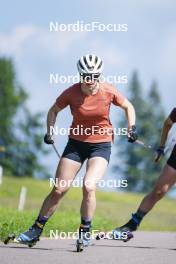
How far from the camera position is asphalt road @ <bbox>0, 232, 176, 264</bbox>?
31.1 feet

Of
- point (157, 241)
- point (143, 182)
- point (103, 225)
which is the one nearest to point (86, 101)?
point (157, 241)

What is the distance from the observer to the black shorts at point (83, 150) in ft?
35.5

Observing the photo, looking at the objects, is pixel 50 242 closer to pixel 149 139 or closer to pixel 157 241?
pixel 157 241

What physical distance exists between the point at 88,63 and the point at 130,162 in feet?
316

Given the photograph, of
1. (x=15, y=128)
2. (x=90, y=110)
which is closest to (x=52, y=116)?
(x=90, y=110)

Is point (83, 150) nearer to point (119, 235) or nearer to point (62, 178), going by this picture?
point (62, 178)

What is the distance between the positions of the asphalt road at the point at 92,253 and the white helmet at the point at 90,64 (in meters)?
2.17

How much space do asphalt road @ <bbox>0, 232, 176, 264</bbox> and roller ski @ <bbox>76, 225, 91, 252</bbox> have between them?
80 mm

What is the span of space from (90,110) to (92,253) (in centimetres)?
171

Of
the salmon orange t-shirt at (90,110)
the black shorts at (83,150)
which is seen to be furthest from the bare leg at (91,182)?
the salmon orange t-shirt at (90,110)

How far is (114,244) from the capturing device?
12.4 m

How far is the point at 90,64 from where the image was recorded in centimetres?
1063

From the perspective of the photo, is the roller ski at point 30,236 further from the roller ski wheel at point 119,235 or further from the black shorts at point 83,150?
the black shorts at point 83,150

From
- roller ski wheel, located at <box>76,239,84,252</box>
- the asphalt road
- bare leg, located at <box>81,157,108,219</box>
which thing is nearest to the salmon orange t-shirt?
bare leg, located at <box>81,157,108,219</box>
